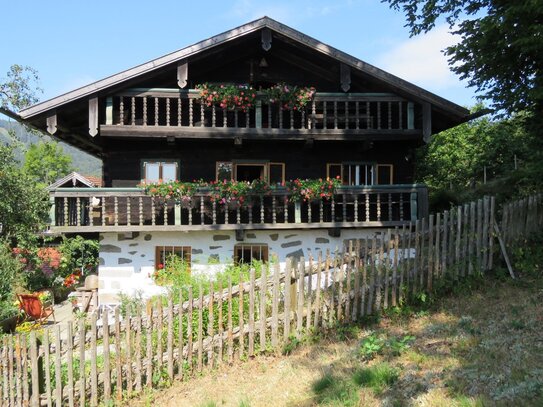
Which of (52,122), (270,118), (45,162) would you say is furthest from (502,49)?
(45,162)

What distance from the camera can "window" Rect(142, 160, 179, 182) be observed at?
1347 cm

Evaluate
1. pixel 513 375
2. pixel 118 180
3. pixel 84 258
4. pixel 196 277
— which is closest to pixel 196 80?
pixel 118 180

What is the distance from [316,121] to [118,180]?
20.4 ft

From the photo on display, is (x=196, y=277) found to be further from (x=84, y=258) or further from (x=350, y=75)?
(x=84, y=258)

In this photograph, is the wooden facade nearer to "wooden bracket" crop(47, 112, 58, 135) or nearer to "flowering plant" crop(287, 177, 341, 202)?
"wooden bracket" crop(47, 112, 58, 135)

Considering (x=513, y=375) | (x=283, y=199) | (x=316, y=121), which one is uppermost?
(x=316, y=121)

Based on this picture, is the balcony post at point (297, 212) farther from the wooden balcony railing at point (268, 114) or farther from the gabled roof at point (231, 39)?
the gabled roof at point (231, 39)

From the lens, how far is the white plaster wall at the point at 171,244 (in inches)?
476

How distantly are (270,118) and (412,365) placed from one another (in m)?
8.11

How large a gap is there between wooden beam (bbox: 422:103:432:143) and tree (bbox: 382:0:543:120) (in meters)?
1.36

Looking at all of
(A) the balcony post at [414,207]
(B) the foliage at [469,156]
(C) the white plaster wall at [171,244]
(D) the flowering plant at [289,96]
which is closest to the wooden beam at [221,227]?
(A) the balcony post at [414,207]

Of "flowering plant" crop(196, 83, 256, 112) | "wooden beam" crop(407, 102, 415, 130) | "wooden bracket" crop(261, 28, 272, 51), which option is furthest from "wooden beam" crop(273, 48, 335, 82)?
"wooden beam" crop(407, 102, 415, 130)

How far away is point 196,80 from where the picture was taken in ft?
45.4

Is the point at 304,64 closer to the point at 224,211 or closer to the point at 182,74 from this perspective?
the point at 182,74
